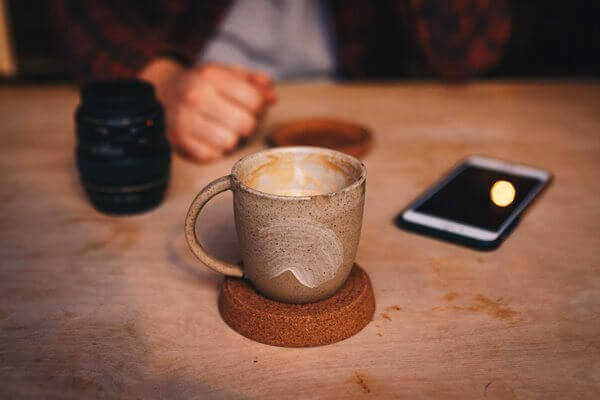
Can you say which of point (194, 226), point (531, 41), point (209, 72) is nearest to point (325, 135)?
point (209, 72)

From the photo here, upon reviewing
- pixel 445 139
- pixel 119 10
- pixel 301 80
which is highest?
pixel 119 10

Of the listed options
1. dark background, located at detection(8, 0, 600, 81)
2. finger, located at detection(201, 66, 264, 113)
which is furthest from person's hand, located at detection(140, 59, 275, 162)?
dark background, located at detection(8, 0, 600, 81)

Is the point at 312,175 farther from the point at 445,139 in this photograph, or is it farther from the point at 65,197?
the point at 445,139

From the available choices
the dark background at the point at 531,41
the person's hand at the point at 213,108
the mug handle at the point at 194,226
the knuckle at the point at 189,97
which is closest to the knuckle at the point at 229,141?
the person's hand at the point at 213,108

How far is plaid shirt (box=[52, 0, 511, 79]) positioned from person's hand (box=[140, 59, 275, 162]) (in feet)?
0.73

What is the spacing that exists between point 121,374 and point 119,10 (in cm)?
107

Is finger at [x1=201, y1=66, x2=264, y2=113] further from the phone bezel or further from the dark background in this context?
the dark background

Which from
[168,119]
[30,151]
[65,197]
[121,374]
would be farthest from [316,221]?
[30,151]

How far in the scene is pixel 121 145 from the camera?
2.44 feet

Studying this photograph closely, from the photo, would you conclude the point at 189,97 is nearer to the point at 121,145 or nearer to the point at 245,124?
the point at 245,124

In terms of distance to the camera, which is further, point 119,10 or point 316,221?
point 119,10

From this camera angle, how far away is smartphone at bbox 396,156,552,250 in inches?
28.9

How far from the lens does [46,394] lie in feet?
1.60

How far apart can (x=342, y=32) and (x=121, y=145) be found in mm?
1010
